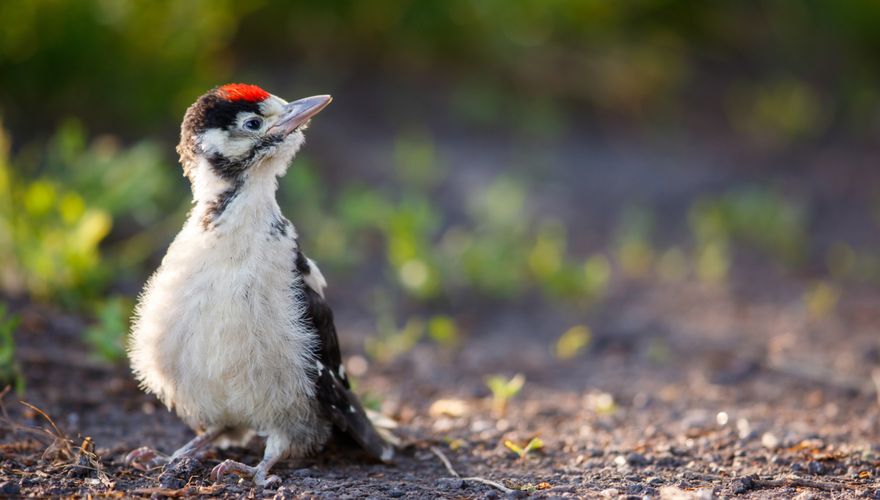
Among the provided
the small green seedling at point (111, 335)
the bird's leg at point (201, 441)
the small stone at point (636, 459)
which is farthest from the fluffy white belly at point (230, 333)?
the small stone at point (636, 459)

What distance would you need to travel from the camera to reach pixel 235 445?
167 inches

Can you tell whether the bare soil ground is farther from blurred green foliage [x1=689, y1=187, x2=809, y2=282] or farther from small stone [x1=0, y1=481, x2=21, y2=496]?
blurred green foliage [x1=689, y1=187, x2=809, y2=282]

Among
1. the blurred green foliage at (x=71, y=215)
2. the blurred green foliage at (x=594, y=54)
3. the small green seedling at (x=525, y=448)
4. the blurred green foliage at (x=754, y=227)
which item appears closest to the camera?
the small green seedling at (x=525, y=448)

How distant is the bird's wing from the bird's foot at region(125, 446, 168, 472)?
0.67 m

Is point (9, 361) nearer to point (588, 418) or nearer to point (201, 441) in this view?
point (201, 441)

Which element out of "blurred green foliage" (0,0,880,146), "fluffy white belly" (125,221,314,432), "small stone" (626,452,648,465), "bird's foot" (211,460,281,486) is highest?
"blurred green foliage" (0,0,880,146)

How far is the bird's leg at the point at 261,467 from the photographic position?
3609 mm

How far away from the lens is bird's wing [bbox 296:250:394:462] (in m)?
3.91

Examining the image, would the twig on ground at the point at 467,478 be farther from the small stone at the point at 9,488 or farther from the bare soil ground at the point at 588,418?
the small stone at the point at 9,488

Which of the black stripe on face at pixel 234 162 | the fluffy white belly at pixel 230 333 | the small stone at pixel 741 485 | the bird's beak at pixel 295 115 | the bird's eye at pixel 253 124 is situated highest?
the bird's beak at pixel 295 115

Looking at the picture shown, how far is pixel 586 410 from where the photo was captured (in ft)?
16.2

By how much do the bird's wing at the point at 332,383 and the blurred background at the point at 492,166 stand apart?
3.89 ft

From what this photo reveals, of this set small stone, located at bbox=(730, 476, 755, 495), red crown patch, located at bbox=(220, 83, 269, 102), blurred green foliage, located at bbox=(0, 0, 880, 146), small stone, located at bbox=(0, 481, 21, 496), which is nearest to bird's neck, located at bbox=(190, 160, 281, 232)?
red crown patch, located at bbox=(220, 83, 269, 102)

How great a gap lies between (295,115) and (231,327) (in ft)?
3.10
